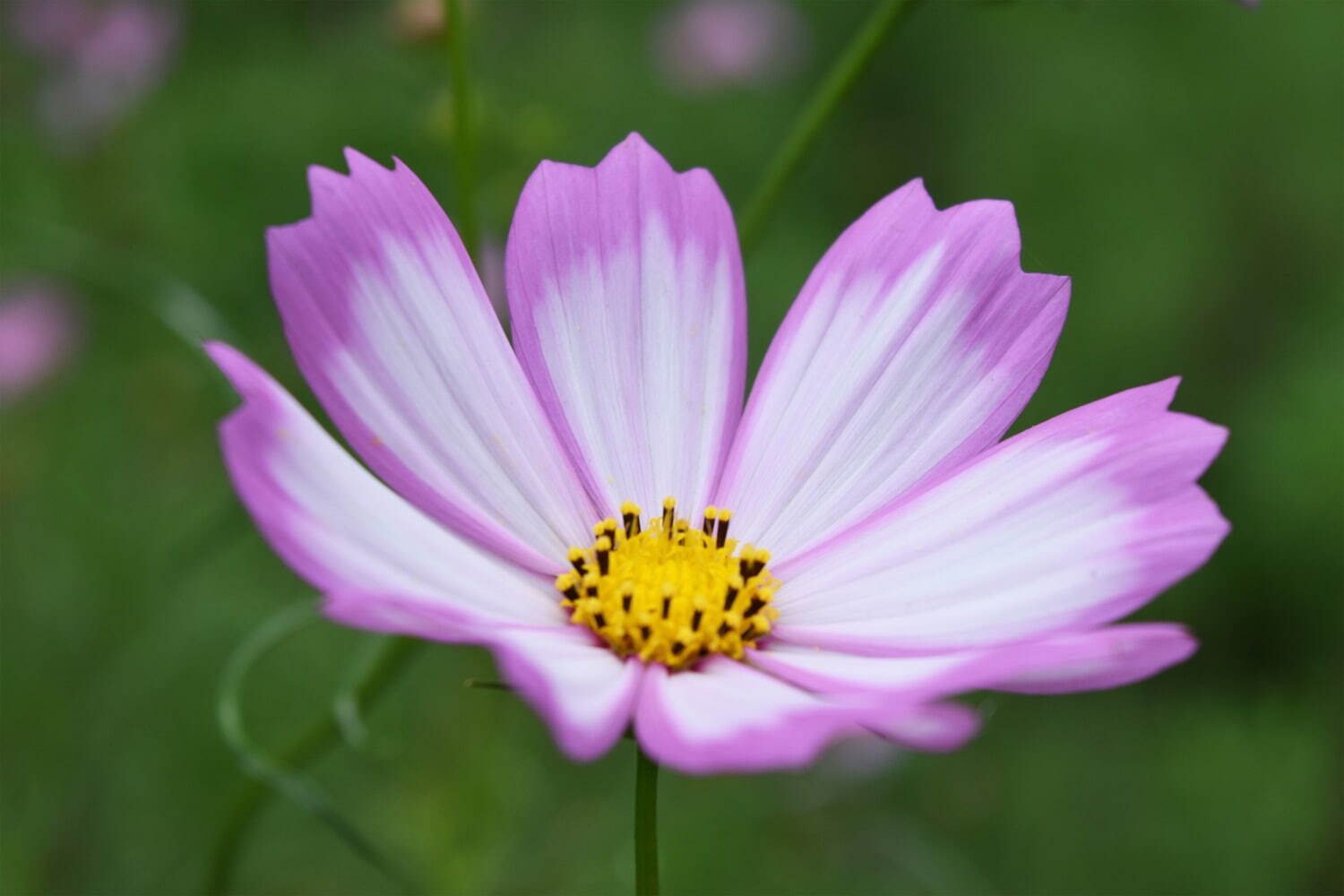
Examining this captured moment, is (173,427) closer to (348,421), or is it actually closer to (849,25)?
(348,421)

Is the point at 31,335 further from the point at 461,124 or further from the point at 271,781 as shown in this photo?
the point at 271,781

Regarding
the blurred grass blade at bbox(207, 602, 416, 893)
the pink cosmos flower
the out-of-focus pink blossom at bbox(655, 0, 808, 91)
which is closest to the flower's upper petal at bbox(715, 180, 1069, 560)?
the pink cosmos flower

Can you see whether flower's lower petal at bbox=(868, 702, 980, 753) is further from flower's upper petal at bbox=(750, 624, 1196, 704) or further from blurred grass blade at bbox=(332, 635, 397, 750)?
blurred grass blade at bbox=(332, 635, 397, 750)

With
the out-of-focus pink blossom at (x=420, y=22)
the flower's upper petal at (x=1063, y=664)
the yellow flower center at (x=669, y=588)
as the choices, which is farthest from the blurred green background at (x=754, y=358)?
the flower's upper petal at (x=1063, y=664)

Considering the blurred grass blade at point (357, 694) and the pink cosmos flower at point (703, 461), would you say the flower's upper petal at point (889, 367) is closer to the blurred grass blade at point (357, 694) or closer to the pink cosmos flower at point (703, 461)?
the pink cosmos flower at point (703, 461)

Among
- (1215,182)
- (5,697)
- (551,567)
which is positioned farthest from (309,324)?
(1215,182)

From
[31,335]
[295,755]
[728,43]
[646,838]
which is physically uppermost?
[728,43]

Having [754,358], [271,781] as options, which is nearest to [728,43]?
[754,358]
